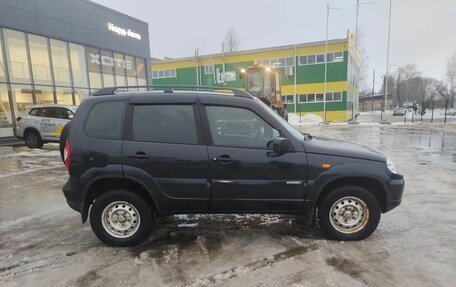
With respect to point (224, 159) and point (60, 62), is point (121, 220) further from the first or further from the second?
point (60, 62)

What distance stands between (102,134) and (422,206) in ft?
17.3

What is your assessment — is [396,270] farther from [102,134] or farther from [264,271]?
[102,134]

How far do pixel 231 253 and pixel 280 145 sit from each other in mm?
1436

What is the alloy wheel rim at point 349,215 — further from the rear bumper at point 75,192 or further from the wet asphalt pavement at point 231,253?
the rear bumper at point 75,192

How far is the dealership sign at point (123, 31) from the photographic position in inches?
852

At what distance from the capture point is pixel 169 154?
4.05 m

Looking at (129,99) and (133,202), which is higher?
(129,99)

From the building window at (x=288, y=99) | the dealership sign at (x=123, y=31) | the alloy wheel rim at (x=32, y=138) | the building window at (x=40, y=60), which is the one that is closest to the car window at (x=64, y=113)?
the alloy wheel rim at (x=32, y=138)

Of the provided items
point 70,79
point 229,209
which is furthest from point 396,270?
point 70,79

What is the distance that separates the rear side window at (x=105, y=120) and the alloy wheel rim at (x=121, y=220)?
0.90 m

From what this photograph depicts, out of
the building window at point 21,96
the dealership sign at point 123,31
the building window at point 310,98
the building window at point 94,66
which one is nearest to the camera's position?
the building window at point 21,96

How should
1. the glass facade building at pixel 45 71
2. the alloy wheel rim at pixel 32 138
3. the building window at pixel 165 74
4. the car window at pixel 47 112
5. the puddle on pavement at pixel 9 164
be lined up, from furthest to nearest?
the building window at pixel 165 74 → the glass facade building at pixel 45 71 → the alloy wheel rim at pixel 32 138 → the car window at pixel 47 112 → the puddle on pavement at pixel 9 164

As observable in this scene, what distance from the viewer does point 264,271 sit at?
3.55m

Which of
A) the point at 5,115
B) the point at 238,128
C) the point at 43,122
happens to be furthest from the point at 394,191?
the point at 5,115
